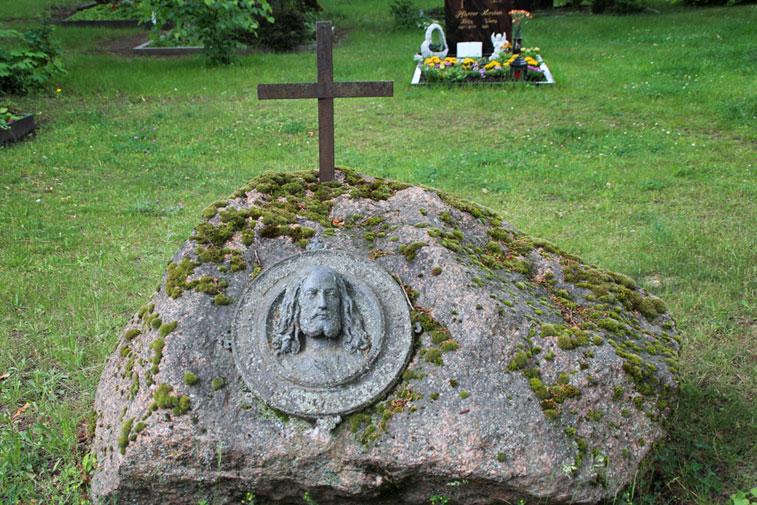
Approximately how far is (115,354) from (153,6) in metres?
10.9

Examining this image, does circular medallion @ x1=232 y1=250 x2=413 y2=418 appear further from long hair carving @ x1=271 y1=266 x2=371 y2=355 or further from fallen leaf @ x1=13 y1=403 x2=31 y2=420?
fallen leaf @ x1=13 y1=403 x2=31 y2=420

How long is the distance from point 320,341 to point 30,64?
10.8 meters

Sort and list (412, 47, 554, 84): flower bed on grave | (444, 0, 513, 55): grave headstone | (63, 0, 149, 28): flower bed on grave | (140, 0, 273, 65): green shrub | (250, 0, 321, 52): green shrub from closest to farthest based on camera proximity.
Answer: (412, 47, 554, 84): flower bed on grave → (140, 0, 273, 65): green shrub → (444, 0, 513, 55): grave headstone → (250, 0, 321, 52): green shrub → (63, 0, 149, 28): flower bed on grave

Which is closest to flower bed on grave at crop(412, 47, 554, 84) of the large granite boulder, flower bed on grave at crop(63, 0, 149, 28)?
the large granite boulder

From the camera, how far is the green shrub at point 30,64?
35.5 feet

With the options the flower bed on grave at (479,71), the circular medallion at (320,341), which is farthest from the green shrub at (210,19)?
the circular medallion at (320,341)

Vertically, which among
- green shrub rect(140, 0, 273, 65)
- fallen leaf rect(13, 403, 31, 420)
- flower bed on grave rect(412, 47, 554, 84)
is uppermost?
green shrub rect(140, 0, 273, 65)

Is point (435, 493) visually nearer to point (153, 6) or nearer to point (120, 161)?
point (120, 161)

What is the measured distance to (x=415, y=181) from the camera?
7367mm

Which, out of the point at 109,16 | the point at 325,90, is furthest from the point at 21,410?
the point at 109,16

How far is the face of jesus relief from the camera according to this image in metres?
2.91

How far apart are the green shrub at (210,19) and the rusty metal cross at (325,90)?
8893 millimetres

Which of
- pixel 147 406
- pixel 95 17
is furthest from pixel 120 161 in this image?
pixel 95 17

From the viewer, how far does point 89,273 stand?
5402mm
